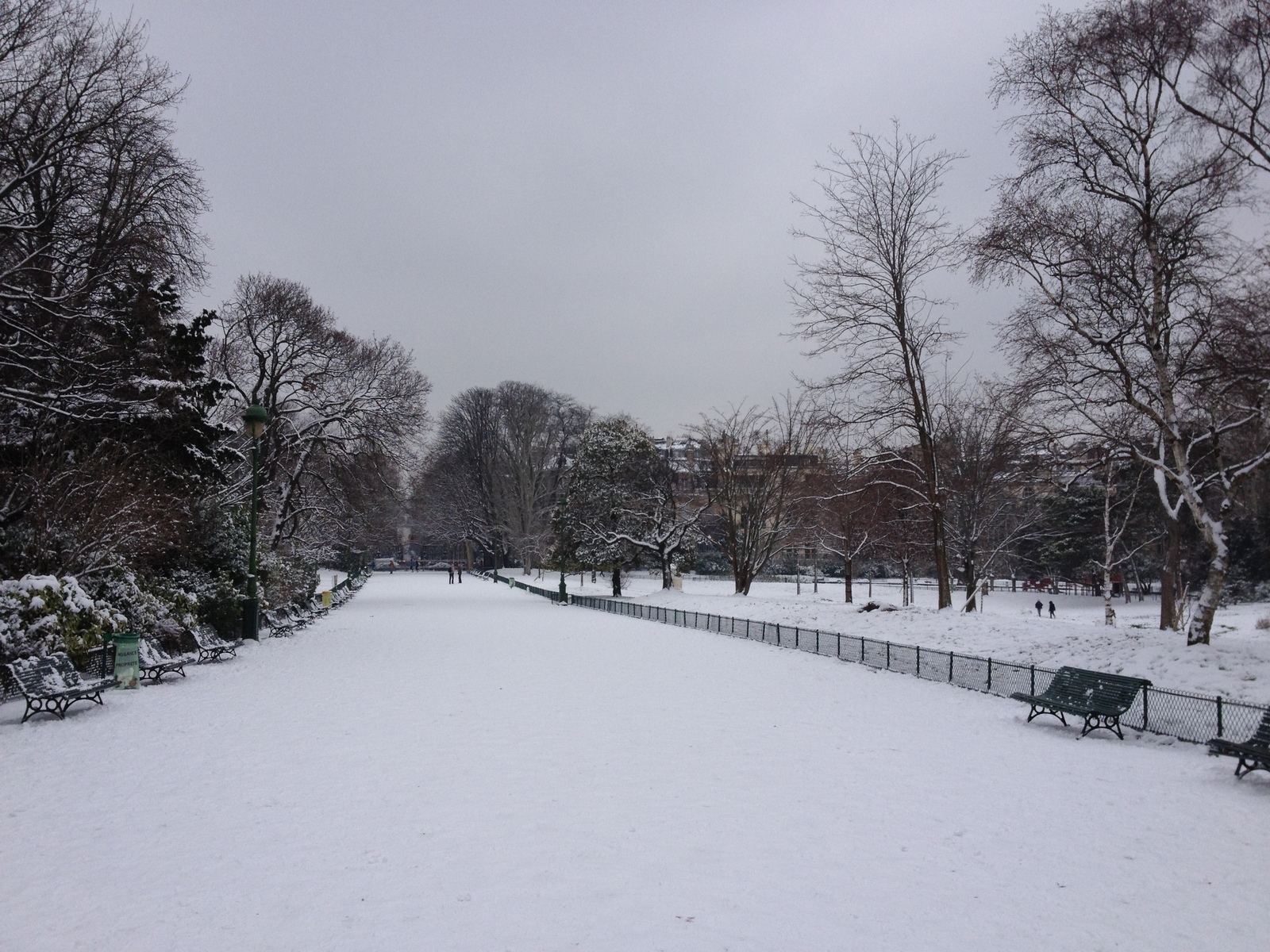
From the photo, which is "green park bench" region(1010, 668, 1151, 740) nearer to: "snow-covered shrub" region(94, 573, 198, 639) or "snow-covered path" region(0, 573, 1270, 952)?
"snow-covered path" region(0, 573, 1270, 952)

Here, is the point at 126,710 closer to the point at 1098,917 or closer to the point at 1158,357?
the point at 1098,917

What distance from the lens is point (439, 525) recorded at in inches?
3617

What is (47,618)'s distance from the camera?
1224 cm

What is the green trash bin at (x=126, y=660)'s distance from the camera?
1296 centimetres

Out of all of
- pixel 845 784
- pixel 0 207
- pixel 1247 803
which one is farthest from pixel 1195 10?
pixel 0 207

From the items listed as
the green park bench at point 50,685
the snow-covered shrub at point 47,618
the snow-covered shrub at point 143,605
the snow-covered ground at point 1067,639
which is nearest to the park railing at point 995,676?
the snow-covered ground at point 1067,639

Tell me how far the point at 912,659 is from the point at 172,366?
21.5 metres

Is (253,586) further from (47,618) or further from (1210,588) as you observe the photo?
(1210,588)

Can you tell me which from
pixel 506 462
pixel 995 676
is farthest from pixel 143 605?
pixel 506 462

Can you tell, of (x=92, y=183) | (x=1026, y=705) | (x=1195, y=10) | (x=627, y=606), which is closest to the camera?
(x=1026, y=705)

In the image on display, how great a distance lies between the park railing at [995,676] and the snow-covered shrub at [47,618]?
14.4 metres

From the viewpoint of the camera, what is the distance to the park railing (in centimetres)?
1047

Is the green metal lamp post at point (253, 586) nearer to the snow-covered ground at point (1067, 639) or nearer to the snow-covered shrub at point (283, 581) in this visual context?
the snow-covered shrub at point (283, 581)

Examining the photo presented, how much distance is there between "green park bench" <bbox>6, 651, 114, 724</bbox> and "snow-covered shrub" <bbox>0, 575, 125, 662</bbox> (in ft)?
2.01
